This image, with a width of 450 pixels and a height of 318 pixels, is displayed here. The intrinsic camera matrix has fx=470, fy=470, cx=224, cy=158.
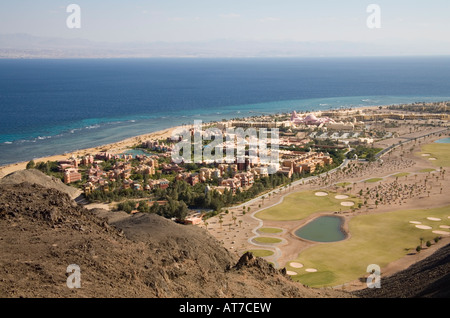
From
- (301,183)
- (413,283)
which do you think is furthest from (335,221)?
Result: (413,283)

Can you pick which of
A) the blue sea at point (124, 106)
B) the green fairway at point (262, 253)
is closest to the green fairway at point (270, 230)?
the green fairway at point (262, 253)

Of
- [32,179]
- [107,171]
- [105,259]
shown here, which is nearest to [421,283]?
[105,259]

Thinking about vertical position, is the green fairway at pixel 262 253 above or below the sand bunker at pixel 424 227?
below

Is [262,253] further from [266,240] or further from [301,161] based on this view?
[301,161]

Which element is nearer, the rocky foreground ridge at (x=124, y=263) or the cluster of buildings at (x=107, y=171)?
the rocky foreground ridge at (x=124, y=263)

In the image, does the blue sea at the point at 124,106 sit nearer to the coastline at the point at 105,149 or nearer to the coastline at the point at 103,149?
the coastline at the point at 103,149

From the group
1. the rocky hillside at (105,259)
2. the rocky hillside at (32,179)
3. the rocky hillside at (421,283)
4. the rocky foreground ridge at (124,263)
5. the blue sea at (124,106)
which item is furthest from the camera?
the blue sea at (124,106)

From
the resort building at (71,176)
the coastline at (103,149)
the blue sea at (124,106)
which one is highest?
the blue sea at (124,106)
